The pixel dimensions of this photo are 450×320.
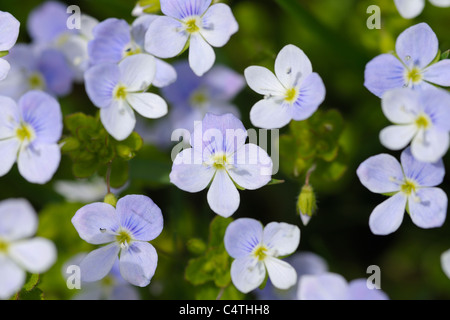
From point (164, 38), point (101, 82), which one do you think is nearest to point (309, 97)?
point (164, 38)

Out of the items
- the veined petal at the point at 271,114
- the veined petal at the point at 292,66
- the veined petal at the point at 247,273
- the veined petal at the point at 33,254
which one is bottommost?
the veined petal at the point at 33,254

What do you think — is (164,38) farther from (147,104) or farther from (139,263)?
(139,263)

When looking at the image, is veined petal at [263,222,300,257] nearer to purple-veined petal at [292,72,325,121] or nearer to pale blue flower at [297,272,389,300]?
pale blue flower at [297,272,389,300]

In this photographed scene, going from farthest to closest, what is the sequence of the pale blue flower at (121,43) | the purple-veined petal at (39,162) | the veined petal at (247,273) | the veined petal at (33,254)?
the pale blue flower at (121,43), the veined petal at (247,273), the purple-veined petal at (39,162), the veined petal at (33,254)

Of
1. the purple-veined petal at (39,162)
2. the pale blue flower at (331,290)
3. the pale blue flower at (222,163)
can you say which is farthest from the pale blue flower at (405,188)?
the purple-veined petal at (39,162)

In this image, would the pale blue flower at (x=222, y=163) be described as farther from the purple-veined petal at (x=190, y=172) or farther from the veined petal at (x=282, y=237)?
the veined petal at (x=282, y=237)
